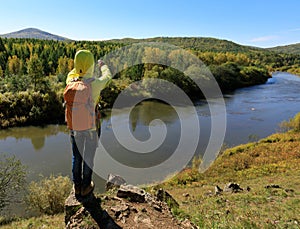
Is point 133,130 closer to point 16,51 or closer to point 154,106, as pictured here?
point 154,106

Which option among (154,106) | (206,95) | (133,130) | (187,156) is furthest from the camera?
(206,95)

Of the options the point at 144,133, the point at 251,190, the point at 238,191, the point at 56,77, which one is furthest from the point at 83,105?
the point at 56,77

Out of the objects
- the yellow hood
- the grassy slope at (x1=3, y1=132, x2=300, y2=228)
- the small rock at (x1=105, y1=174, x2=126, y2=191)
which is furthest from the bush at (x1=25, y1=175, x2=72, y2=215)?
the yellow hood

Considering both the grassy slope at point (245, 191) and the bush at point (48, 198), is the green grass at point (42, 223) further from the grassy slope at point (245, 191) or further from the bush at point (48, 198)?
the bush at point (48, 198)

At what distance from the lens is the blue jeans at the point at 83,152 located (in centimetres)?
365

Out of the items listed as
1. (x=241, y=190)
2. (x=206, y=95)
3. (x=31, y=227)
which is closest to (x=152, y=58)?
(x=206, y=95)

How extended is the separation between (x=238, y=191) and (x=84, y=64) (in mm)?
8954

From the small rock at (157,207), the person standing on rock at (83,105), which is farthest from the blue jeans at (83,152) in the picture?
the small rock at (157,207)

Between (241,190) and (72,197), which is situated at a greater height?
(72,197)

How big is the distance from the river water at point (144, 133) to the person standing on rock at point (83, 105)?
35.9 ft

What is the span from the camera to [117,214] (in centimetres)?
395

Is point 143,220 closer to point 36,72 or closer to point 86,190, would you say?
point 86,190

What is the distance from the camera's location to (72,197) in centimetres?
421

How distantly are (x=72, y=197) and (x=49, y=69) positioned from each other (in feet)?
156
